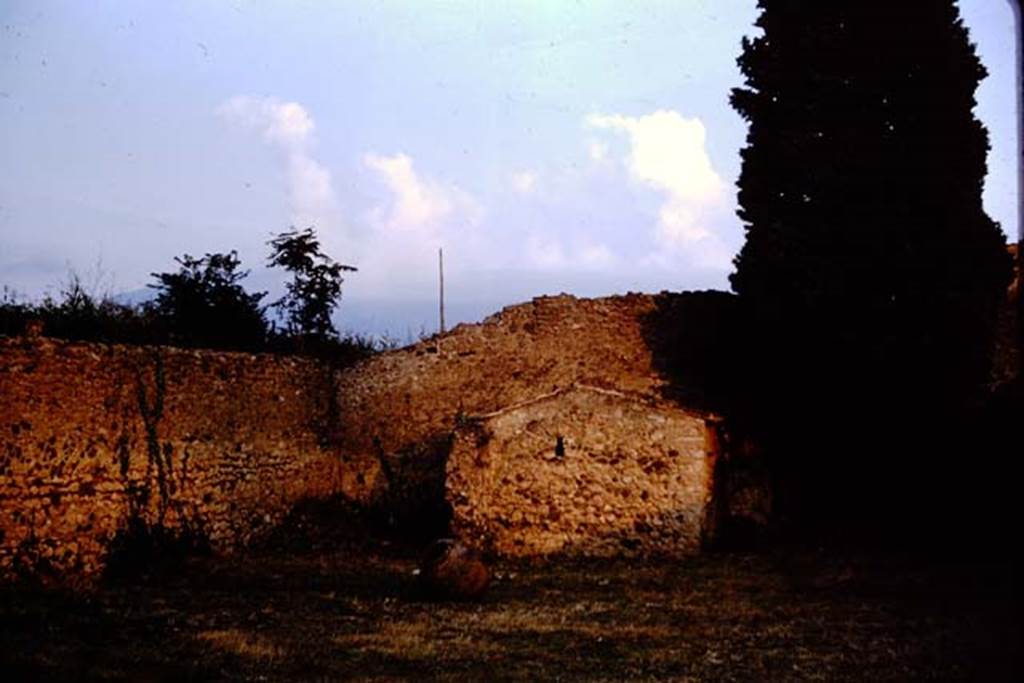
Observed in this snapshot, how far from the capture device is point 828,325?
13.6 meters

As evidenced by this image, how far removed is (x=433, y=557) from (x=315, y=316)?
392 inches

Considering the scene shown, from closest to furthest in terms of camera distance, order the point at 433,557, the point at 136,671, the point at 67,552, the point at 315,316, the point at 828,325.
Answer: the point at 136,671 < the point at 433,557 < the point at 67,552 < the point at 828,325 < the point at 315,316

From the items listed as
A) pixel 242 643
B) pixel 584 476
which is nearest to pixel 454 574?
pixel 242 643

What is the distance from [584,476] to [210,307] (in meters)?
7.93

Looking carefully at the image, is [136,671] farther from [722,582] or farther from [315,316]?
[315,316]

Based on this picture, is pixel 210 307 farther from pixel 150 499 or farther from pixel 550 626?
pixel 550 626

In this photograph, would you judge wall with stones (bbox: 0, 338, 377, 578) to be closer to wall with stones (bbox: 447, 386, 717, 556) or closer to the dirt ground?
the dirt ground

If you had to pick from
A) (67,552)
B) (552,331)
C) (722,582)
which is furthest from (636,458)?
(67,552)

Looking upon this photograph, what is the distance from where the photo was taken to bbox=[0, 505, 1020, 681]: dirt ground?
7824mm

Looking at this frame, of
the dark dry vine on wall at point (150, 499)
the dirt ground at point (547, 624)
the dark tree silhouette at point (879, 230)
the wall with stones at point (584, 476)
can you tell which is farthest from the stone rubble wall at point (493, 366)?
the dark dry vine on wall at point (150, 499)

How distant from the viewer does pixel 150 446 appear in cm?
1387

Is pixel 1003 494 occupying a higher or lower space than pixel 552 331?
lower

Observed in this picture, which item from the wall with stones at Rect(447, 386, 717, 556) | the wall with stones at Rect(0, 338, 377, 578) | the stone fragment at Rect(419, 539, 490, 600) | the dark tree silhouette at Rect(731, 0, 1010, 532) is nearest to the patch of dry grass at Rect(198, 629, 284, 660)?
the stone fragment at Rect(419, 539, 490, 600)

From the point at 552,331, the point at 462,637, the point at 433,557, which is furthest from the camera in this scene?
the point at 552,331
